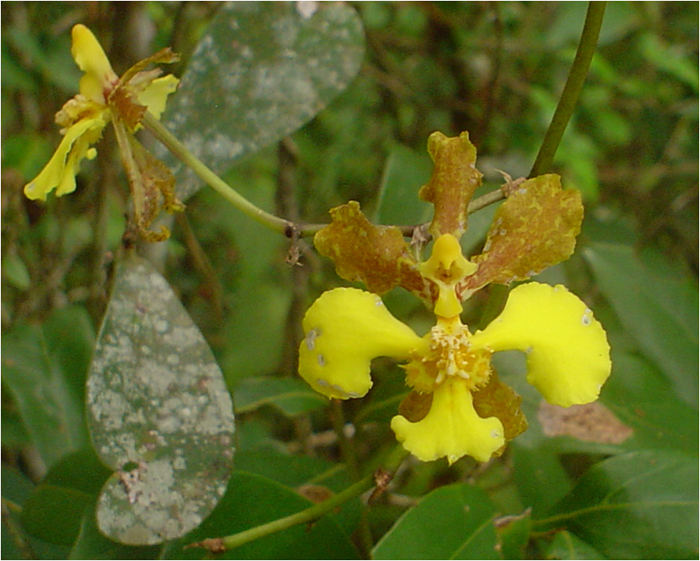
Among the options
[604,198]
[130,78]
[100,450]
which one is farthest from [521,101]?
[100,450]

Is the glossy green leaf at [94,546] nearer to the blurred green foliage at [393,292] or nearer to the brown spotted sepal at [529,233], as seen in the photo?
the blurred green foliage at [393,292]

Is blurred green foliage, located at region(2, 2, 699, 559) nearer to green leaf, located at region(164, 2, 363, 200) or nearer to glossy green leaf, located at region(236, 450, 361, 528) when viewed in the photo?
glossy green leaf, located at region(236, 450, 361, 528)

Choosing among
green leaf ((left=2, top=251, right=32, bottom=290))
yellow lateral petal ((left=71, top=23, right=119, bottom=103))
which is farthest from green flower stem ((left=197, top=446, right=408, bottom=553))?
green leaf ((left=2, top=251, right=32, bottom=290))

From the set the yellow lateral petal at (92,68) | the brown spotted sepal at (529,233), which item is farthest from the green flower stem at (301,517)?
the yellow lateral petal at (92,68)

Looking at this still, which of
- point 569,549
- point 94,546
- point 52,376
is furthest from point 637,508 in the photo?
point 52,376

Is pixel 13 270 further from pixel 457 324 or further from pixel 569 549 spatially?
pixel 569 549

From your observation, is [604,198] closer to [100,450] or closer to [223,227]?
[223,227]

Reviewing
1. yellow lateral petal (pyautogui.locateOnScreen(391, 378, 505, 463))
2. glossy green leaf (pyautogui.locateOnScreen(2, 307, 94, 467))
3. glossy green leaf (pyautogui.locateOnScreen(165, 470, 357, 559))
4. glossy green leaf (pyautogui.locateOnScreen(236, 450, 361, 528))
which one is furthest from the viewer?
glossy green leaf (pyautogui.locateOnScreen(2, 307, 94, 467))

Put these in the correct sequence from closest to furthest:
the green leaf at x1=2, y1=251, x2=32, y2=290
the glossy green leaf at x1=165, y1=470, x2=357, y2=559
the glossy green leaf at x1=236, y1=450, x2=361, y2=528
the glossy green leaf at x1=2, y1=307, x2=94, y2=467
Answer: the glossy green leaf at x1=165, y1=470, x2=357, y2=559 → the glossy green leaf at x1=236, y1=450, x2=361, y2=528 → the glossy green leaf at x1=2, y1=307, x2=94, y2=467 → the green leaf at x1=2, y1=251, x2=32, y2=290
